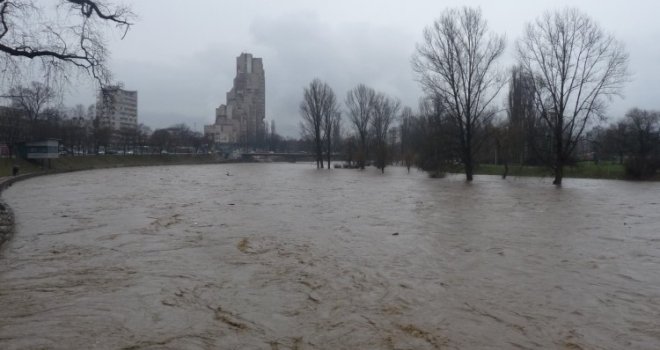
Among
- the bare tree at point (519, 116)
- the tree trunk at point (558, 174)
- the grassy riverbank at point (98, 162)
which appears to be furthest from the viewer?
the grassy riverbank at point (98, 162)

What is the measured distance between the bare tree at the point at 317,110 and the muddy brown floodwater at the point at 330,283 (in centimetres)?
6721

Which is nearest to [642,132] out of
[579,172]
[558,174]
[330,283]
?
[579,172]

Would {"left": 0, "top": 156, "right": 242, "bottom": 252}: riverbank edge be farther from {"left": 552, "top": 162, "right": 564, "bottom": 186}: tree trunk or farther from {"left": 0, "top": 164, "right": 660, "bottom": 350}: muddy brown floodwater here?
{"left": 552, "top": 162, "right": 564, "bottom": 186}: tree trunk

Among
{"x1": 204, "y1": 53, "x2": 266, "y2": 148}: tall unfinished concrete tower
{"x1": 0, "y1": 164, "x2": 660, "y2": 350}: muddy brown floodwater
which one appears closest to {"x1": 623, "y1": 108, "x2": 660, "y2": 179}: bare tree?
{"x1": 0, "y1": 164, "x2": 660, "y2": 350}: muddy brown floodwater

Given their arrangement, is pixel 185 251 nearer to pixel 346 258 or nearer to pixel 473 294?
pixel 346 258

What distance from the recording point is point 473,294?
702 centimetres

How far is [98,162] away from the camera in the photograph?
71.6m

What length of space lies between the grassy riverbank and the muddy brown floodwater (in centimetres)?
3962

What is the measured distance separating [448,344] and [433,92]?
35207 mm

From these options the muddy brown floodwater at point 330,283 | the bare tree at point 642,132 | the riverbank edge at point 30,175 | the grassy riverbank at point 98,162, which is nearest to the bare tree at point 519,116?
the bare tree at point 642,132

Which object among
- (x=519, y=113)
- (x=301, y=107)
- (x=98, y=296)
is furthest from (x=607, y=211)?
(x=301, y=107)

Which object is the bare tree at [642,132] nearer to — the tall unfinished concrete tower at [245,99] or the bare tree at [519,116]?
the bare tree at [519,116]

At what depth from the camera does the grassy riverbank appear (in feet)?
166

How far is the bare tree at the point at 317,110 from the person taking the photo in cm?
8119
